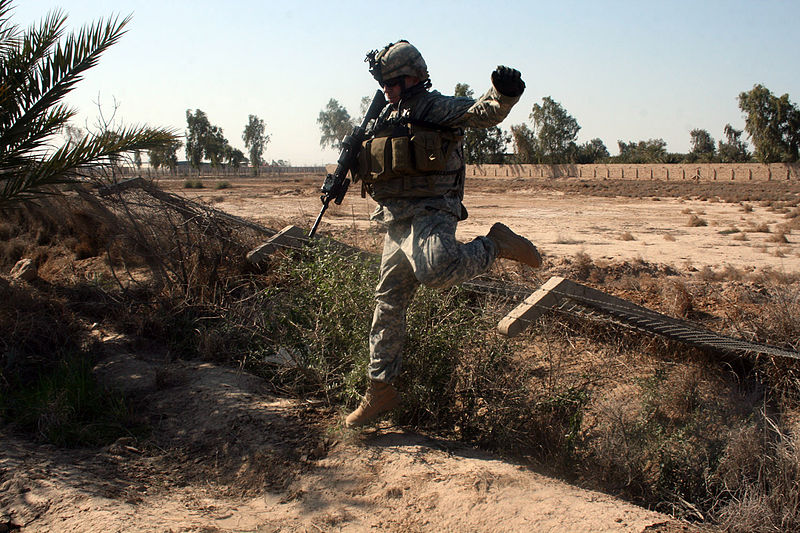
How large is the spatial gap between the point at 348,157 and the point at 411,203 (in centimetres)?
54

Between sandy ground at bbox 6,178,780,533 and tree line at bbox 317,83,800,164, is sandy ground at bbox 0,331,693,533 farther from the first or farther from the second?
tree line at bbox 317,83,800,164

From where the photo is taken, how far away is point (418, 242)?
10.1ft

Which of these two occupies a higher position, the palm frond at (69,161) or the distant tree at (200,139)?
the distant tree at (200,139)

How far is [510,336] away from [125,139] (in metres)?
3.24

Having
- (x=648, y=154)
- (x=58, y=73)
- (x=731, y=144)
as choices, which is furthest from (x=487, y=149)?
(x=58, y=73)

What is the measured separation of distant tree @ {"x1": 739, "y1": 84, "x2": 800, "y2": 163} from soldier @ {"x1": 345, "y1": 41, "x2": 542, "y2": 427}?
162ft

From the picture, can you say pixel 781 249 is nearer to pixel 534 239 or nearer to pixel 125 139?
pixel 534 239

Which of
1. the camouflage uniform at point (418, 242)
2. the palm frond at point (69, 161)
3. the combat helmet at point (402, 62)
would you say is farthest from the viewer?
the palm frond at point (69, 161)

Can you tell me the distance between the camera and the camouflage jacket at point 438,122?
2.82 meters

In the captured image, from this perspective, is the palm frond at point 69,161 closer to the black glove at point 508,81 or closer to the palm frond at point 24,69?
the palm frond at point 24,69

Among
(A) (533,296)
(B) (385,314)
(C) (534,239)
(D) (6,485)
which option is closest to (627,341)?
(A) (533,296)

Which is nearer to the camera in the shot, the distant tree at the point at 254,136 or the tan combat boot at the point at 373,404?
the tan combat boot at the point at 373,404

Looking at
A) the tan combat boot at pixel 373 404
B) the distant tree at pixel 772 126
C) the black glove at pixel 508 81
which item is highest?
the distant tree at pixel 772 126

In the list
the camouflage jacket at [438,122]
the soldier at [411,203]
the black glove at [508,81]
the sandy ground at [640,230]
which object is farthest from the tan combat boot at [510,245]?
the sandy ground at [640,230]
